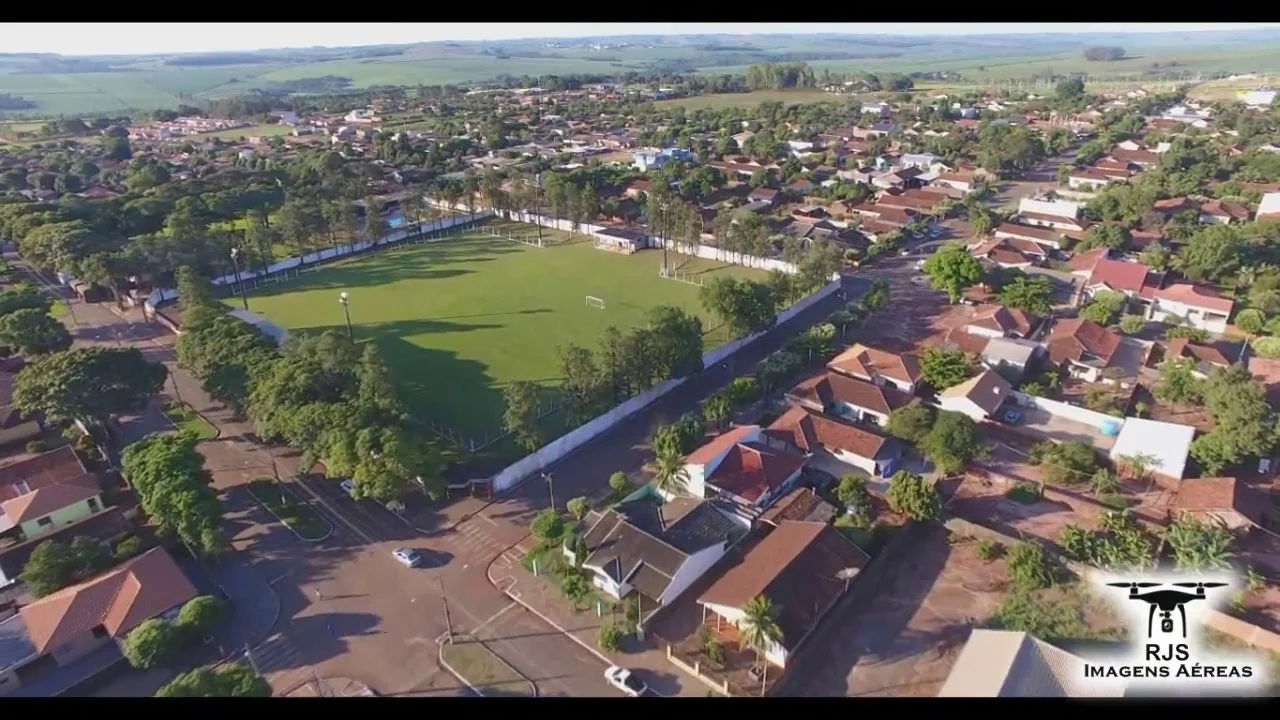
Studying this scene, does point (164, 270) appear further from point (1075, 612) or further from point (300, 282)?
point (1075, 612)

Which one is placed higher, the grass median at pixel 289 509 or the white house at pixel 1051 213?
the white house at pixel 1051 213

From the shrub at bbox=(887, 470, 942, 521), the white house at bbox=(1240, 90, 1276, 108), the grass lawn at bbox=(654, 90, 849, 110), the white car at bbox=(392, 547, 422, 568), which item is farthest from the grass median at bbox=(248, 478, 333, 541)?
the white house at bbox=(1240, 90, 1276, 108)

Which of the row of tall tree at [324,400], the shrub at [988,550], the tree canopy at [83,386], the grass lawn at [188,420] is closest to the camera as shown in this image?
the shrub at [988,550]

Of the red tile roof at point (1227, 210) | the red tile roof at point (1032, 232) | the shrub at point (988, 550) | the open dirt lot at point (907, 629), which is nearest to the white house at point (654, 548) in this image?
the open dirt lot at point (907, 629)

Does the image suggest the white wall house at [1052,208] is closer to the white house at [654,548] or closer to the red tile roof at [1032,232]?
the red tile roof at [1032,232]

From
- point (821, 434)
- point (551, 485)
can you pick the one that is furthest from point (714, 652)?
point (821, 434)

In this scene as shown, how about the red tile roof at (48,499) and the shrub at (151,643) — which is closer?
the shrub at (151,643)

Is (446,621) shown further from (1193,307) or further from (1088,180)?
(1088,180)
